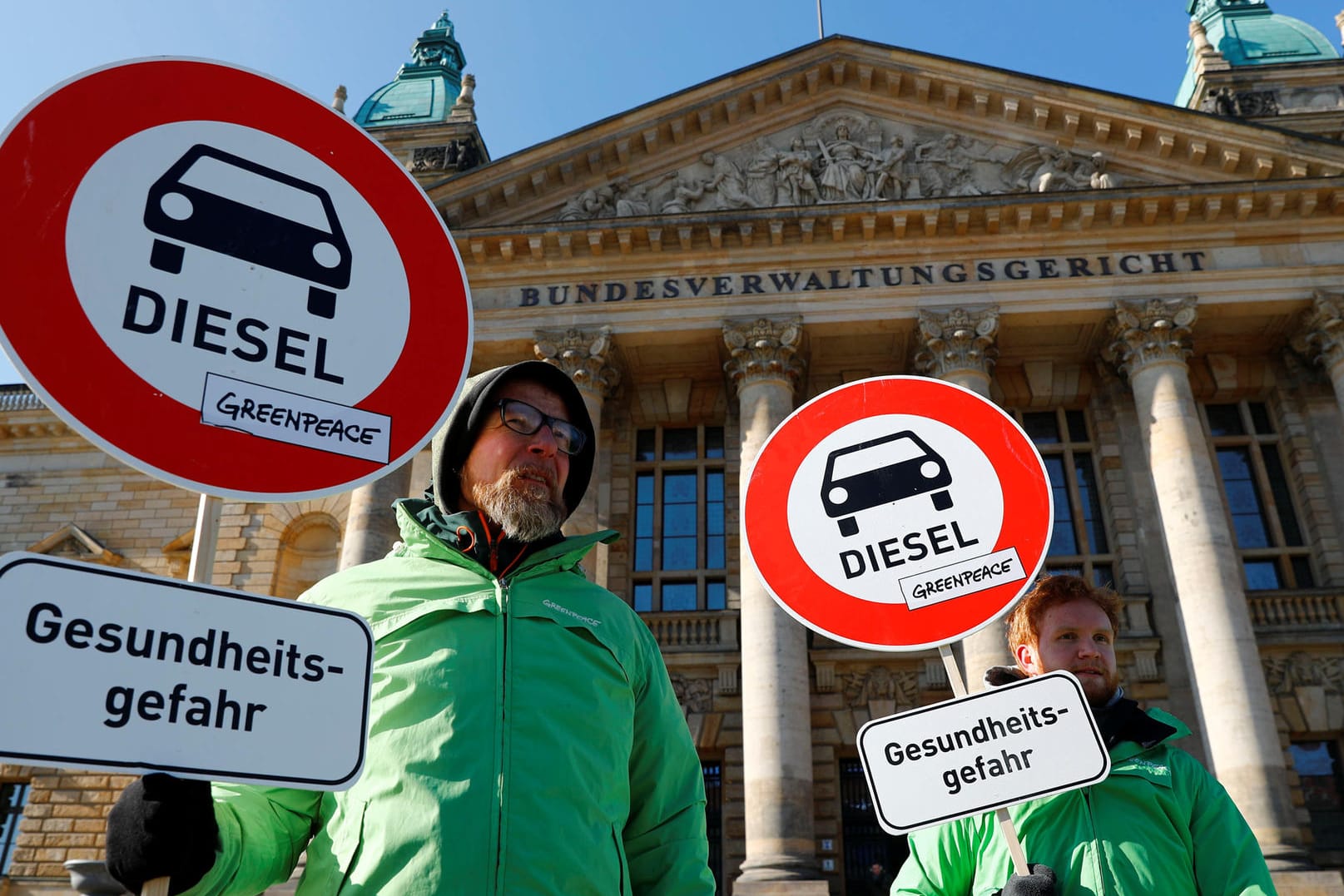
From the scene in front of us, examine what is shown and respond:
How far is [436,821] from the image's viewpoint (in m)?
2.24

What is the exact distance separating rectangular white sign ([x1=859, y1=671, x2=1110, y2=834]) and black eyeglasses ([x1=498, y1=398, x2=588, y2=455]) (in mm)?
1181

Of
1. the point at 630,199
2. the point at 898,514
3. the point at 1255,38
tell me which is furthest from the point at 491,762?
the point at 1255,38

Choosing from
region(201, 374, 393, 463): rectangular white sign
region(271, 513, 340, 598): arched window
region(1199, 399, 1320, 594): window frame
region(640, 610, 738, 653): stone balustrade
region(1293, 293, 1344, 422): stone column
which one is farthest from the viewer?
region(271, 513, 340, 598): arched window

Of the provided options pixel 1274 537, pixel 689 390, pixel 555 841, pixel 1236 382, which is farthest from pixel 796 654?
pixel 555 841

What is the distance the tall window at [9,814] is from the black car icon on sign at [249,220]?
843 inches

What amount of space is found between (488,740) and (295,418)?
0.85 m

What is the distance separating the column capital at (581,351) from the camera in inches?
735

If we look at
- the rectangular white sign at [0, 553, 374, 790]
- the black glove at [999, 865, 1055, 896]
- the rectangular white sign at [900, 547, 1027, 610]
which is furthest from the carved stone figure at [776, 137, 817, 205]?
the rectangular white sign at [0, 553, 374, 790]

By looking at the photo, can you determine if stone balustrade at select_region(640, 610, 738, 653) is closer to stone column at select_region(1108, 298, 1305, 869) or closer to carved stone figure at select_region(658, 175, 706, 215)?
stone column at select_region(1108, 298, 1305, 869)

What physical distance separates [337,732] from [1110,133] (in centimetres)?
2126

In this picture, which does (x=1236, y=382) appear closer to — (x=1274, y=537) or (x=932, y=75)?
(x=1274, y=537)

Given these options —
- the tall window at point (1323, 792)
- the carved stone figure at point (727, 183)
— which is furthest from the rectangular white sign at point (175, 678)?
the carved stone figure at point (727, 183)

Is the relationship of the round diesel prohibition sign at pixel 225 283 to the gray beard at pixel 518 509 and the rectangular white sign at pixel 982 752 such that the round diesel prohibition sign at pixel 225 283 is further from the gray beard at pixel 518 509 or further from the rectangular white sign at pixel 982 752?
the rectangular white sign at pixel 982 752

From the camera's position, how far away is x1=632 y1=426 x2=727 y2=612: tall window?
19078 mm
